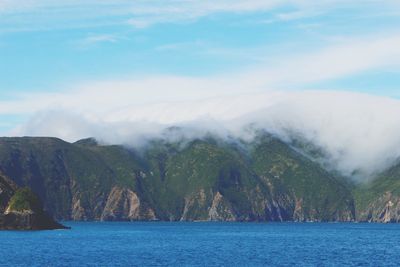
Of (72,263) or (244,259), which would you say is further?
(244,259)

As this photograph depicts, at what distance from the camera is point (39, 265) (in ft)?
517

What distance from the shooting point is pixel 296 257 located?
7451 inches

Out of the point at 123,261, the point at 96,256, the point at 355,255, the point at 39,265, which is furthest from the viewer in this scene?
the point at 355,255

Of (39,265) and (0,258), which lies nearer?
(39,265)

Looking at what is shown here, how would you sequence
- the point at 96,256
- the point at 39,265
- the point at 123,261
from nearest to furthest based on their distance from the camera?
the point at 39,265
the point at 123,261
the point at 96,256

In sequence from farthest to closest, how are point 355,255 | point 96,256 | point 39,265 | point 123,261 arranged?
point 355,255
point 96,256
point 123,261
point 39,265

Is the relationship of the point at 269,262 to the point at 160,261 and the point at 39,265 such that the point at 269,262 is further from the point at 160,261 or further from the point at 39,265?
the point at 39,265

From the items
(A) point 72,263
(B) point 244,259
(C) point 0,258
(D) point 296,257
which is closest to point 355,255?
(D) point 296,257

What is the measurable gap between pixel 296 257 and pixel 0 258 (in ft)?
234

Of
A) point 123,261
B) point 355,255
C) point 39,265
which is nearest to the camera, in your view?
point 39,265

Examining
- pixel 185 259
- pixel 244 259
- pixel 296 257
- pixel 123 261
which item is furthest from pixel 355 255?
pixel 123 261

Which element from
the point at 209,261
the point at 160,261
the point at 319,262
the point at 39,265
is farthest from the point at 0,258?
the point at 319,262

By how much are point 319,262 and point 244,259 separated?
18.4 metres

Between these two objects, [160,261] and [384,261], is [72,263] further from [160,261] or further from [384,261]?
[384,261]
